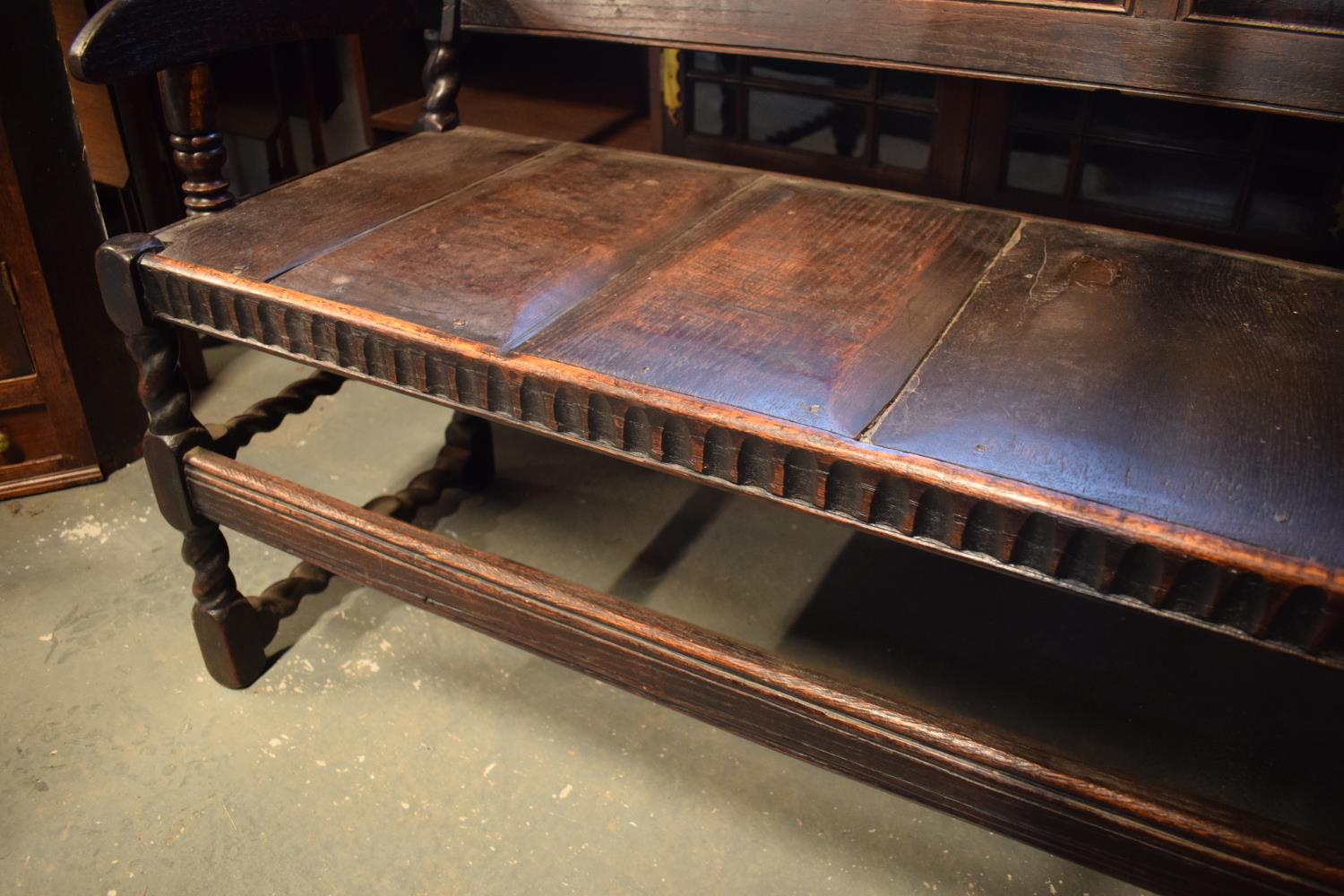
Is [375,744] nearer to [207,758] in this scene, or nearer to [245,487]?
[207,758]

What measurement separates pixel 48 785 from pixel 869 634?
1.37 metres

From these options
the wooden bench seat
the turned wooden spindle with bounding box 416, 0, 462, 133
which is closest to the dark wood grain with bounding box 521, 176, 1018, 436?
the wooden bench seat

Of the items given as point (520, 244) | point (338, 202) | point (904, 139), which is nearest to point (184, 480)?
point (338, 202)

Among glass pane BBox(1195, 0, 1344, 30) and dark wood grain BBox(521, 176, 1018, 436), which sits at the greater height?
glass pane BBox(1195, 0, 1344, 30)

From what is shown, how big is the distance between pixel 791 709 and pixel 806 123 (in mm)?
1413

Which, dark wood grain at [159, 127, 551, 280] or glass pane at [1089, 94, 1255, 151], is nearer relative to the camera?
dark wood grain at [159, 127, 551, 280]

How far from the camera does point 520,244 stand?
4.76 feet

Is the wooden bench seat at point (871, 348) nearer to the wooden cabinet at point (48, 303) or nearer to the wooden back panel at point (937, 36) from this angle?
the wooden back panel at point (937, 36)

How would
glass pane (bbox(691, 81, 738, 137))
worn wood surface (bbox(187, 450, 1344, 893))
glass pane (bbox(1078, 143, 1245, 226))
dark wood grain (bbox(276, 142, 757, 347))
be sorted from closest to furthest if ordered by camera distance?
worn wood surface (bbox(187, 450, 1344, 893)), dark wood grain (bbox(276, 142, 757, 347)), glass pane (bbox(1078, 143, 1245, 226)), glass pane (bbox(691, 81, 738, 137))

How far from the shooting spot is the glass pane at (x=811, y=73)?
215cm

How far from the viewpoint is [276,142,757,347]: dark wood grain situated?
1.29 meters

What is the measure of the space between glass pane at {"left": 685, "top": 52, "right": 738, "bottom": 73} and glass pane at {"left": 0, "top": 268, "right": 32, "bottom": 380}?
145cm

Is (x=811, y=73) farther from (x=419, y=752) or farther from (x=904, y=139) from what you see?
(x=419, y=752)

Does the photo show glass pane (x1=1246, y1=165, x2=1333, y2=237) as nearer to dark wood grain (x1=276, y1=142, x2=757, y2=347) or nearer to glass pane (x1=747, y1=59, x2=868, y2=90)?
glass pane (x1=747, y1=59, x2=868, y2=90)
